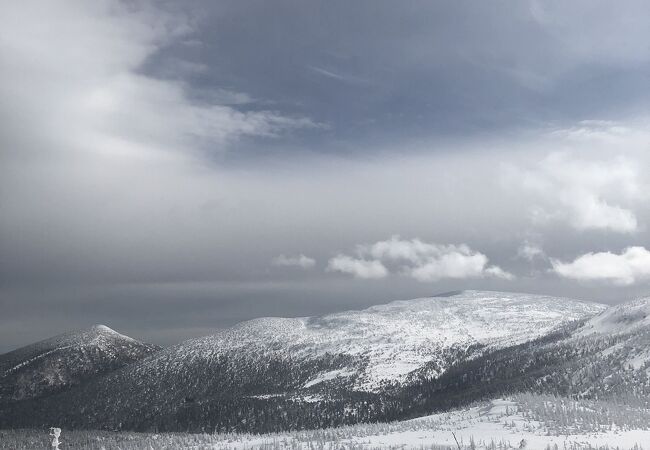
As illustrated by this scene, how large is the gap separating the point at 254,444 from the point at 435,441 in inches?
2632

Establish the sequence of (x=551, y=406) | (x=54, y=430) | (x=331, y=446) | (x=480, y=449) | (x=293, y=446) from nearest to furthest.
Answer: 1. (x=54, y=430)
2. (x=480, y=449)
3. (x=331, y=446)
4. (x=293, y=446)
5. (x=551, y=406)

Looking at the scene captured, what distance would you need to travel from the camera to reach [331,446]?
563 feet

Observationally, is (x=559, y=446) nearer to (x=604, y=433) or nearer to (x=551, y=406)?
(x=604, y=433)

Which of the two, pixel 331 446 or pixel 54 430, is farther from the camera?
pixel 331 446

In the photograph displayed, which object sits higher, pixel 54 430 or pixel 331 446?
pixel 54 430

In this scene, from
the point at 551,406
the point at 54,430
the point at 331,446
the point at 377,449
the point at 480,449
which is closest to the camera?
the point at 54,430

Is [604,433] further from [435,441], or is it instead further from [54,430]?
[54,430]

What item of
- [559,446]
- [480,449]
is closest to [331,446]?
[480,449]

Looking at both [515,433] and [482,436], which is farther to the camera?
[515,433]

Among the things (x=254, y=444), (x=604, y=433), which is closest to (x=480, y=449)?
(x=604, y=433)

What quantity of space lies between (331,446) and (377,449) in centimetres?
2061

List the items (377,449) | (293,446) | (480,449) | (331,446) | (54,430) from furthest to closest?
(293,446) → (331,446) → (377,449) → (480,449) → (54,430)

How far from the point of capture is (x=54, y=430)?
104062 mm

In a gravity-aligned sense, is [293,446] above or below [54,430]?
below
